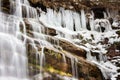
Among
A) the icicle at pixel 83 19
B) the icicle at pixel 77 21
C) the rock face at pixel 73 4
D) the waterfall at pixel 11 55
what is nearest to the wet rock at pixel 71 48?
the waterfall at pixel 11 55

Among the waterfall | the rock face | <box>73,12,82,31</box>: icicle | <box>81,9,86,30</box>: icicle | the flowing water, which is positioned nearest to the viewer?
the waterfall

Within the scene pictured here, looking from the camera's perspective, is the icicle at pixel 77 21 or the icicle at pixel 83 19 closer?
the icicle at pixel 77 21

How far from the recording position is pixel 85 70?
16.4 meters

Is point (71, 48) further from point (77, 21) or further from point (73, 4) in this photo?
point (73, 4)

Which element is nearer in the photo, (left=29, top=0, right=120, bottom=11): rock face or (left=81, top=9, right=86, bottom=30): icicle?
(left=29, top=0, right=120, bottom=11): rock face

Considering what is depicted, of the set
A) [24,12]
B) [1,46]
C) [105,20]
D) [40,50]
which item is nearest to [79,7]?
[105,20]

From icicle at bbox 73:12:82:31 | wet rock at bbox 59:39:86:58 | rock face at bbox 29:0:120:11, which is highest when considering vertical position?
rock face at bbox 29:0:120:11

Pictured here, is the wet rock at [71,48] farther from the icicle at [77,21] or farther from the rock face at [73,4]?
the rock face at [73,4]

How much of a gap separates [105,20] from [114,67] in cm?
524

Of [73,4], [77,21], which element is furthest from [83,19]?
[73,4]

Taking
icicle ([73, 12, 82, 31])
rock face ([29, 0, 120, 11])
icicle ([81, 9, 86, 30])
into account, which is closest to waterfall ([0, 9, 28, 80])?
rock face ([29, 0, 120, 11])

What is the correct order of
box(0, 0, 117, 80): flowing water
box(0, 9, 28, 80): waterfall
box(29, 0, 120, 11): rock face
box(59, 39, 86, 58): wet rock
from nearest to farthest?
1. box(0, 9, 28, 80): waterfall
2. box(0, 0, 117, 80): flowing water
3. box(59, 39, 86, 58): wet rock
4. box(29, 0, 120, 11): rock face

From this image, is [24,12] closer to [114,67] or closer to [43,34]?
[43,34]

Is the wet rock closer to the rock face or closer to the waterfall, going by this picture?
the waterfall
